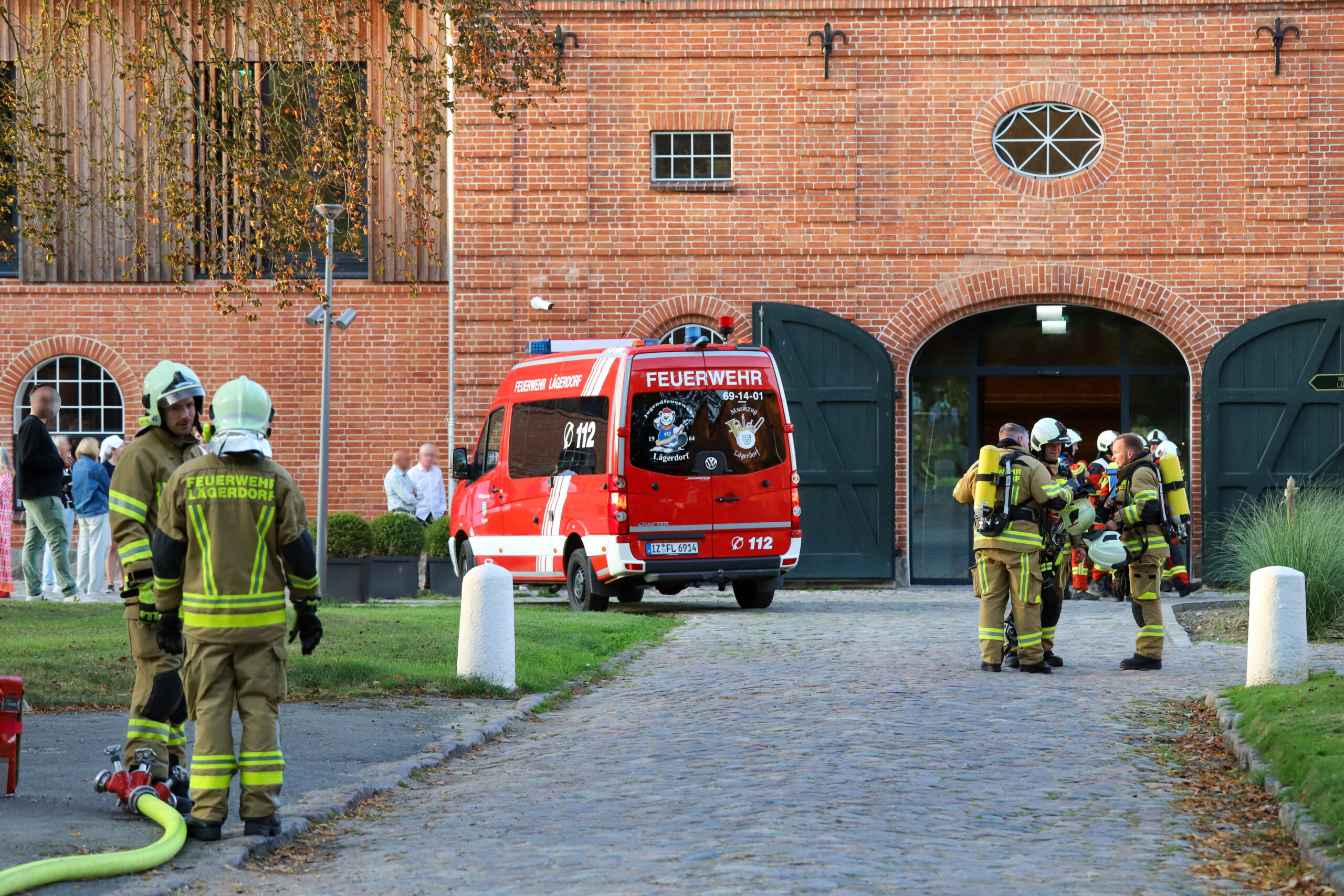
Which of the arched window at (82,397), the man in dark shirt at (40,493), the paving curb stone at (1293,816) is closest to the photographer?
the paving curb stone at (1293,816)

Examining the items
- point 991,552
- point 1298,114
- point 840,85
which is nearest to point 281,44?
point 991,552

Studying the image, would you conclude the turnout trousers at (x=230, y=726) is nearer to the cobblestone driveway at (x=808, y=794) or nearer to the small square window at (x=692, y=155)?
the cobblestone driveway at (x=808, y=794)

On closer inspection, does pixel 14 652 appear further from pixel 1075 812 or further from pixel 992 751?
pixel 1075 812

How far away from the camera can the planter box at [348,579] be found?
749 inches

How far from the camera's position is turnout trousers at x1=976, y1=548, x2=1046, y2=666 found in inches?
443

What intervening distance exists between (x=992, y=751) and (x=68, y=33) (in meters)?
7.80

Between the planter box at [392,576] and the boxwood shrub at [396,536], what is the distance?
0.27ft

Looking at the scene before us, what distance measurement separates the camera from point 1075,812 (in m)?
6.87

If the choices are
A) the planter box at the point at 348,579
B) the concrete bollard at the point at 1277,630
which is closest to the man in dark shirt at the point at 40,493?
the planter box at the point at 348,579

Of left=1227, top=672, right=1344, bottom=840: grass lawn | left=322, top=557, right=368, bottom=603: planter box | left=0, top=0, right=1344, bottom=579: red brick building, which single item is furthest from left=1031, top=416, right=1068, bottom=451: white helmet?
left=322, top=557, right=368, bottom=603: planter box

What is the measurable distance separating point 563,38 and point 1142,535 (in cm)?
1101

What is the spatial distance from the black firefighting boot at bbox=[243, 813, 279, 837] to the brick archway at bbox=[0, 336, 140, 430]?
16.2 meters

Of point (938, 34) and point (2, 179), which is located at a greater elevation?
point (938, 34)

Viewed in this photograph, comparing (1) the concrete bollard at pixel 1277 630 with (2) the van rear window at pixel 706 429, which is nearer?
(1) the concrete bollard at pixel 1277 630
